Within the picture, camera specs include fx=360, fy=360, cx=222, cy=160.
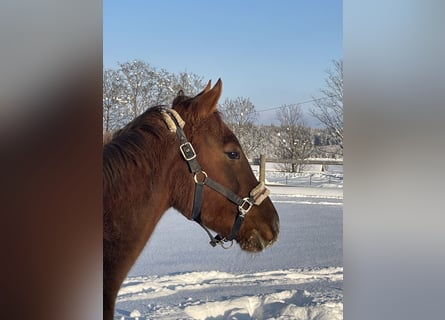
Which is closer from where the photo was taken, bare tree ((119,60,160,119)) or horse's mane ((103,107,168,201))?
horse's mane ((103,107,168,201))

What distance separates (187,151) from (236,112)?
0.31 m

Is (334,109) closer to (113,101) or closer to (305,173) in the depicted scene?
(305,173)

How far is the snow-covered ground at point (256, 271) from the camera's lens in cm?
123

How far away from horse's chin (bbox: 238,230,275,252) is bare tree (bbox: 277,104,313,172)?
0.89 ft

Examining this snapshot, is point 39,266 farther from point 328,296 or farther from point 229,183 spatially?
point 328,296

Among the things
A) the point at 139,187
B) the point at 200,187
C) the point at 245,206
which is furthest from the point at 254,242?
the point at 139,187

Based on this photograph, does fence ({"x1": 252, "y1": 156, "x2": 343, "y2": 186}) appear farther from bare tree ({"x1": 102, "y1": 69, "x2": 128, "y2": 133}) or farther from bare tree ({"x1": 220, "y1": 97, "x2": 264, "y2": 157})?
bare tree ({"x1": 102, "y1": 69, "x2": 128, "y2": 133})

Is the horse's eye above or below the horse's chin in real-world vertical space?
above

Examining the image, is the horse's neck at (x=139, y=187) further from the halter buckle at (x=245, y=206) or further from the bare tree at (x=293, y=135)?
the bare tree at (x=293, y=135)

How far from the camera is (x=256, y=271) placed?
1425 mm

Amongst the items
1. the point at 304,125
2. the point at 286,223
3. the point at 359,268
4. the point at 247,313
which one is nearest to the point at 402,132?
the point at 359,268

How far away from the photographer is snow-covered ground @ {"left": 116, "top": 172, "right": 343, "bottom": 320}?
123 cm

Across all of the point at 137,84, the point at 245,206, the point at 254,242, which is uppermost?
the point at 137,84

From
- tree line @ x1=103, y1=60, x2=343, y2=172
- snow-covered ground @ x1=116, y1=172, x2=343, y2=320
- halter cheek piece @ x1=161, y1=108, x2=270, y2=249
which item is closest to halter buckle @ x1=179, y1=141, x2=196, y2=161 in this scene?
halter cheek piece @ x1=161, y1=108, x2=270, y2=249
